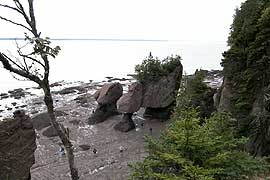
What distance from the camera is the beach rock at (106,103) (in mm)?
42250

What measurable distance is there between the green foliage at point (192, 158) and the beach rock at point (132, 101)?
2737 cm

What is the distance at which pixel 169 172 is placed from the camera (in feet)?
34.0

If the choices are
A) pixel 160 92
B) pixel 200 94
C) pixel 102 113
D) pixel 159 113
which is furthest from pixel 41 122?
pixel 200 94

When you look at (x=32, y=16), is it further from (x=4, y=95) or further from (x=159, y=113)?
(x=4, y=95)

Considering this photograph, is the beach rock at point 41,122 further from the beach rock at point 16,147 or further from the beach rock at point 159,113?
the beach rock at point 16,147

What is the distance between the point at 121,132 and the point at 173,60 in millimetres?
11067

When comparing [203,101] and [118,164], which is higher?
[203,101]

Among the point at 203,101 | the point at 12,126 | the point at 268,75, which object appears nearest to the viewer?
the point at 12,126

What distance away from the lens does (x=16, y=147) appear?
1480cm

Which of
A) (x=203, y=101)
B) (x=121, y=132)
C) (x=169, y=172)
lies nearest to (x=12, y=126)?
(x=169, y=172)

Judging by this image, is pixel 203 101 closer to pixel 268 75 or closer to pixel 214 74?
pixel 268 75

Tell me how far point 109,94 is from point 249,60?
71.5 ft

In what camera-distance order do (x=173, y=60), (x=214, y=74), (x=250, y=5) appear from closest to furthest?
(x=250, y=5) < (x=173, y=60) < (x=214, y=74)

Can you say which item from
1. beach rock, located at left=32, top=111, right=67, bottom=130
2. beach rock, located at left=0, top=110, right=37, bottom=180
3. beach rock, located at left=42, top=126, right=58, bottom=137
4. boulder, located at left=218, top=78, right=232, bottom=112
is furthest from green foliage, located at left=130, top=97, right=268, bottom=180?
beach rock, located at left=32, top=111, right=67, bottom=130
